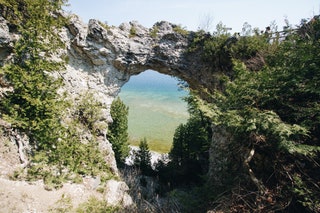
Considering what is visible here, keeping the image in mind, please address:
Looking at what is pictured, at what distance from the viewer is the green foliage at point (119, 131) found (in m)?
20.0

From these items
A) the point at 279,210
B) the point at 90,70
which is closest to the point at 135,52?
the point at 90,70

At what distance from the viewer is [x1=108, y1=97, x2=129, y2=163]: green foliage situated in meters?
20.0

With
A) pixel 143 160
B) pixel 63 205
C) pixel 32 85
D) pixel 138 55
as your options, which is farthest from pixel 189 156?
pixel 32 85

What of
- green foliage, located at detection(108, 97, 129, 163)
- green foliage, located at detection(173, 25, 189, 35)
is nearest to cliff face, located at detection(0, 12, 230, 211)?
green foliage, located at detection(173, 25, 189, 35)

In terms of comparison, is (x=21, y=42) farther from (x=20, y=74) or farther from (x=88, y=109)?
(x=88, y=109)

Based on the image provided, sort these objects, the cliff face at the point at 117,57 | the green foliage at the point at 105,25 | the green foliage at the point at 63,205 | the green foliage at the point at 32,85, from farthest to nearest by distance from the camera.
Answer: the green foliage at the point at 105,25, the cliff face at the point at 117,57, the green foliage at the point at 32,85, the green foliage at the point at 63,205

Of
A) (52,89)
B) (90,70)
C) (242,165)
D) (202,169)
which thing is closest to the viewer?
(242,165)

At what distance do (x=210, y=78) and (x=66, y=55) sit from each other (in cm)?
797

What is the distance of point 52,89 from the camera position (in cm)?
702

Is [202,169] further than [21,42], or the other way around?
[202,169]

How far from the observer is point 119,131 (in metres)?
21.0

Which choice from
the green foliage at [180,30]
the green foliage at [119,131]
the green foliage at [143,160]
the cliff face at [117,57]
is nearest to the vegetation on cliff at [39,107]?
the cliff face at [117,57]

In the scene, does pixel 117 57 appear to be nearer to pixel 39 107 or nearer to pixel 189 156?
pixel 39 107

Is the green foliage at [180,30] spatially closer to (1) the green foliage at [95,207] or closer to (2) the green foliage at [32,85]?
(2) the green foliage at [32,85]
